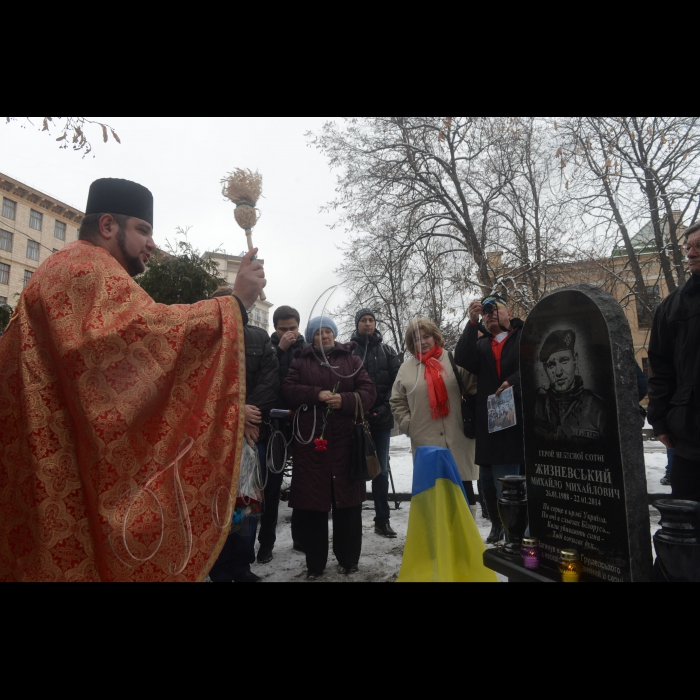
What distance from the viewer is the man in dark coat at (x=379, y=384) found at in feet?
14.9

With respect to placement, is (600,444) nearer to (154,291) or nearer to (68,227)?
(154,291)

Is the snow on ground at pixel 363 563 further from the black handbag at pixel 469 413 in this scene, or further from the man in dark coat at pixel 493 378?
the black handbag at pixel 469 413

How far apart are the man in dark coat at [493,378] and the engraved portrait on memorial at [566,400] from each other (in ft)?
2.89

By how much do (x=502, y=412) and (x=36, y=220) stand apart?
33881 millimetres

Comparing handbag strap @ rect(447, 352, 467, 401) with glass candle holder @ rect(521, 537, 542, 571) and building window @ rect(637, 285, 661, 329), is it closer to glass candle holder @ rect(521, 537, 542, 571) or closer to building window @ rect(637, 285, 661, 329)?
glass candle holder @ rect(521, 537, 542, 571)

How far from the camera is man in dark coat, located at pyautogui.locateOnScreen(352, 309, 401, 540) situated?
4.53 metres

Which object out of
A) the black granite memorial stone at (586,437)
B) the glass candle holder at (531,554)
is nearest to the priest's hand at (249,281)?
the black granite memorial stone at (586,437)

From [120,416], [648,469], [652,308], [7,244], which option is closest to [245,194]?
[120,416]

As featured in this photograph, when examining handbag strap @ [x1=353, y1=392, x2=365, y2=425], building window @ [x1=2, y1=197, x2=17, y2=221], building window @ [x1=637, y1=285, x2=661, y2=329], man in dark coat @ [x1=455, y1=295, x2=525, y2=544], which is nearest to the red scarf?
man in dark coat @ [x1=455, y1=295, x2=525, y2=544]

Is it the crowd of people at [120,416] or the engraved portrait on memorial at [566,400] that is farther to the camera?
the engraved portrait on memorial at [566,400]

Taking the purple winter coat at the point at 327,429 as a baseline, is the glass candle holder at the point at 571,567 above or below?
below

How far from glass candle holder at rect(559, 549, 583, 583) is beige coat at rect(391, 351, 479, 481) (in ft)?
5.50

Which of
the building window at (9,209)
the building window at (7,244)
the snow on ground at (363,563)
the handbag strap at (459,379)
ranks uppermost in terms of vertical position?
the building window at (9,209)

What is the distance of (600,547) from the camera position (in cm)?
236
